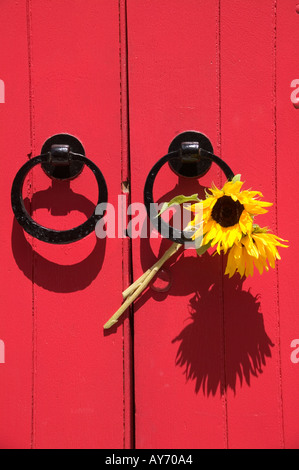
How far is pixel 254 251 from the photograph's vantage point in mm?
724

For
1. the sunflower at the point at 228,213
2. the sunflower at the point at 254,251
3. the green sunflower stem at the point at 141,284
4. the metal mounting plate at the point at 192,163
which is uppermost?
the metal mounting plate at the point at 192,163

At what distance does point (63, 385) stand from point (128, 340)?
6.7 inches

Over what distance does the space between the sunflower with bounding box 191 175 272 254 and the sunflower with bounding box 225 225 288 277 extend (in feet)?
0.06

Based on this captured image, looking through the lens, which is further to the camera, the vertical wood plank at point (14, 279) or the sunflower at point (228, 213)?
the vertical wood plank at point (14, 279)

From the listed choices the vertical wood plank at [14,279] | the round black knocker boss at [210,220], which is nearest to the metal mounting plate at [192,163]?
the round black knocker boss at [210,220]

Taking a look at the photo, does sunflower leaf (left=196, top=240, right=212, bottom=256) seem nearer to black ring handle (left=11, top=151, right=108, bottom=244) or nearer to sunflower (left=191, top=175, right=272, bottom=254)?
sunflower (left=191, top=175, right=272, bottom=254)

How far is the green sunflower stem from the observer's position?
813 millimetres

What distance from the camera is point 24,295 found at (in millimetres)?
842

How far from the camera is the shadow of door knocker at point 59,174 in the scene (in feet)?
2.54

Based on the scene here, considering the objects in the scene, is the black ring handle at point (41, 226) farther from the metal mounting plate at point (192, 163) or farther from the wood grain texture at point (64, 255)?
the metal mounting plate at point (192, 163)

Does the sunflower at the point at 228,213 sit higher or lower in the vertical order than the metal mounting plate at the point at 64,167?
lower

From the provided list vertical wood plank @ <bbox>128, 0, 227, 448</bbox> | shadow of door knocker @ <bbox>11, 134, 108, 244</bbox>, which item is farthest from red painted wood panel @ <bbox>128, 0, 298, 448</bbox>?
shadow of door knocker @ <bbox>11, 134, 108, 244</bbox>

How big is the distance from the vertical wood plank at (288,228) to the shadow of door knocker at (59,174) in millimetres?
388
